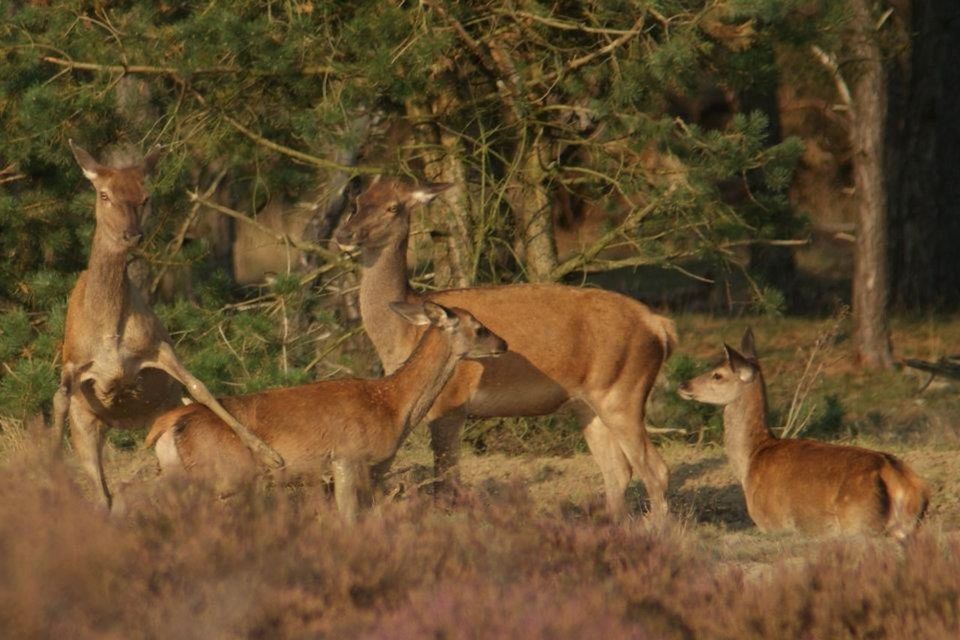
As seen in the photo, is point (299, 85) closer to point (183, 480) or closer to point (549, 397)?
point (549, 397)

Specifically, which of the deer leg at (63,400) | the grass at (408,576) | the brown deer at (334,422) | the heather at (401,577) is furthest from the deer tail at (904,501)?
the deer leg at (63,400)

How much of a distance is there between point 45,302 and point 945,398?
10.3m

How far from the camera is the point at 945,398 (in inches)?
784

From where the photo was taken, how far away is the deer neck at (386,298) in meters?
11.0

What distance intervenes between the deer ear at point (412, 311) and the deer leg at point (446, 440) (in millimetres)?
713

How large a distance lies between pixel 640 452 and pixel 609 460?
35 cm

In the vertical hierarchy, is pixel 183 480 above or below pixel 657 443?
above

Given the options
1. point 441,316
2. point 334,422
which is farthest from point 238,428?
point 441,316

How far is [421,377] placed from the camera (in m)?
9.91

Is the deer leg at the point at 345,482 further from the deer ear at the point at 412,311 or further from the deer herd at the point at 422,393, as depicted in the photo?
the deer ear at the point at 412,311

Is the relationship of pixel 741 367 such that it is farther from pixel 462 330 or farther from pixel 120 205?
pixel 120 205

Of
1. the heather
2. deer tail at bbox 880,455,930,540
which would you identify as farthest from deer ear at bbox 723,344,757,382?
the heather

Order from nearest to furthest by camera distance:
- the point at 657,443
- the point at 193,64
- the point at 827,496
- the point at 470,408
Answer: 1. the point at 827,496
2. the point at 470,408
3. the point at 193,64
4. the point at 657,443

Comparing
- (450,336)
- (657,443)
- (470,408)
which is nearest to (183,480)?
(450,336)
